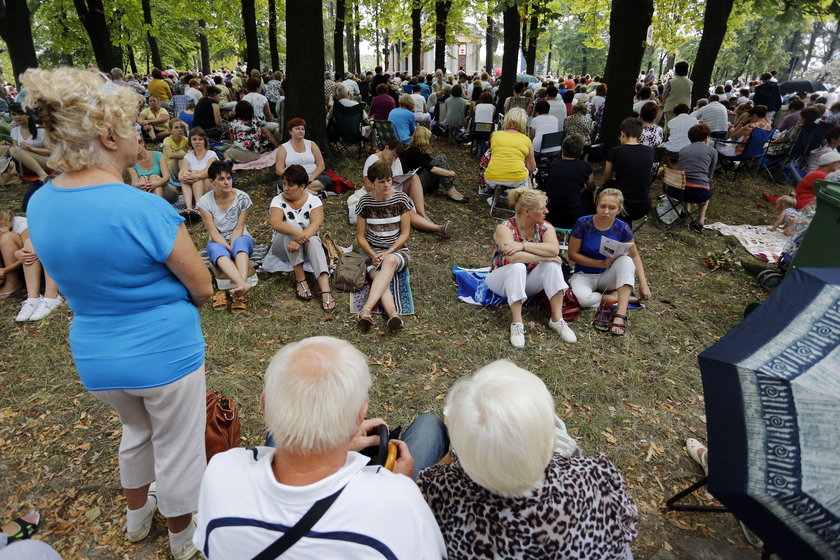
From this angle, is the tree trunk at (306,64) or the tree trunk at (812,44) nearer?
the tree trunk at (306,64)

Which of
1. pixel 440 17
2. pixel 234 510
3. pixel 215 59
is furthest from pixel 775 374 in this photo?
pixel 215 59

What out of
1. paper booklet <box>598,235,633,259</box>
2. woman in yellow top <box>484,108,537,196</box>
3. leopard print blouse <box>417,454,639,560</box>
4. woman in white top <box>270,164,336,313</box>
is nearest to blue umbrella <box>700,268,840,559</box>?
leopard print blouse <box>417,454,639,560</box>

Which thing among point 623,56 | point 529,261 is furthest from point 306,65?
point 623,56

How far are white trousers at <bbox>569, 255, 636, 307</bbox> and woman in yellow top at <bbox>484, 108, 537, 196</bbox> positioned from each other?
2.45m

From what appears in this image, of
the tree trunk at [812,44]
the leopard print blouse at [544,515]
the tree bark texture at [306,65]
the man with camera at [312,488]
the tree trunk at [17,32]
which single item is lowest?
the leopard print blouse at [544,515]

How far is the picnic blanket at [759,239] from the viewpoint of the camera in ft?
21.0

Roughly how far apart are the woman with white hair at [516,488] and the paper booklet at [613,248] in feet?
10.5

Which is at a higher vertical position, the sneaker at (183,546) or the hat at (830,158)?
the hat at (830,158)

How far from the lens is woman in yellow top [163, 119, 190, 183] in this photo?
7.18 meters

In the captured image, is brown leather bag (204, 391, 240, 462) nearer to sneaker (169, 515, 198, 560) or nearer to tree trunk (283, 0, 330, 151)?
sneaker (169, 515, 198, 560)

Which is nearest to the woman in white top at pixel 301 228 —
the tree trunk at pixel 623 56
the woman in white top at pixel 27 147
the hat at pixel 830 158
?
the woman in white top at pixel 27 147

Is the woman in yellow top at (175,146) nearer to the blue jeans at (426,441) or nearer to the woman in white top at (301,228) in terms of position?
the woman in white top at (301,228)

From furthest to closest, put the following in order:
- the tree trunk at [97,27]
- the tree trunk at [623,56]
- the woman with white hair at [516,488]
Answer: the tree trunk at [97,27] → the tree trunk at [623,56] → the woman with white hair at [516,488]

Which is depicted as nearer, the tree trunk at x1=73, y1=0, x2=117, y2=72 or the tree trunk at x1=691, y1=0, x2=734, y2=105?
the tree trunk at x1=691, y1=0, x2=734, y2=105
